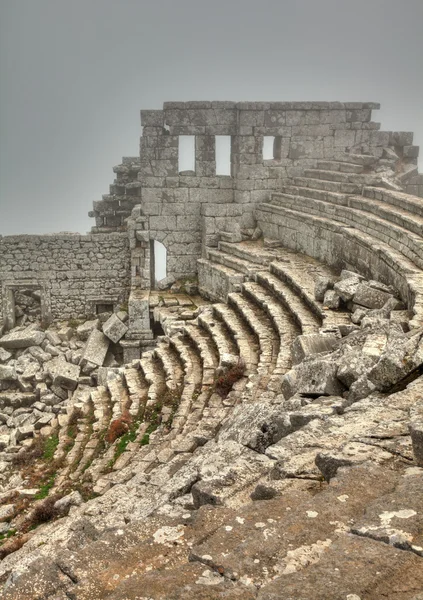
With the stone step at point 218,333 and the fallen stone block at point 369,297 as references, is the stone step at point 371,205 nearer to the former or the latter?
the fallen stone block at point 369,297

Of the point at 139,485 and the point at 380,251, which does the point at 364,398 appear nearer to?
the point at 139,485

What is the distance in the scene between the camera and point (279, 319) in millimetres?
12688

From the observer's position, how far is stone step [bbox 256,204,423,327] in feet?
36.1

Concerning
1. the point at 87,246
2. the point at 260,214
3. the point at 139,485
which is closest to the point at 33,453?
the point at 139,485

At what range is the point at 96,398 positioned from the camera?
13.4 metres

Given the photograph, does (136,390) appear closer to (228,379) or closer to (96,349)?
(228,379)

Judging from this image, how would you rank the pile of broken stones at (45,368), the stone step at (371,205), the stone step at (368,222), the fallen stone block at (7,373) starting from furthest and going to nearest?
the fallen stone block at (7,373) < the pile of broken stones at (45,368) < the stone step at (371,205) < the stone step at (368,222)

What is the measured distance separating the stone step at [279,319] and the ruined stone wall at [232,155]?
5.15 meters

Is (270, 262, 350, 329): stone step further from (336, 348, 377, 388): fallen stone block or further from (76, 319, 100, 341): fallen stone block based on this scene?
(76, 319, 100, 341): fallen stone block

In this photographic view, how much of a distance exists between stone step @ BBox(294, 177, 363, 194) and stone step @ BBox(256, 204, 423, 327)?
3.95 feet

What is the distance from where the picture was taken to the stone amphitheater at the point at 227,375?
13.6ft

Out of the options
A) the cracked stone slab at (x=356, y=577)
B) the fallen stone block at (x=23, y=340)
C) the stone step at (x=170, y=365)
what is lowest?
the fallen stone block at (x=23, y=340)

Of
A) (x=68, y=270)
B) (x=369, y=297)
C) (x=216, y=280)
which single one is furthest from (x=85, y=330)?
(x=369, y=297)

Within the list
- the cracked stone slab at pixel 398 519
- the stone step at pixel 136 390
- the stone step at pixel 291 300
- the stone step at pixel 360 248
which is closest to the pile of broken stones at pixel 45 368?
the stone step at pixel 136 390
